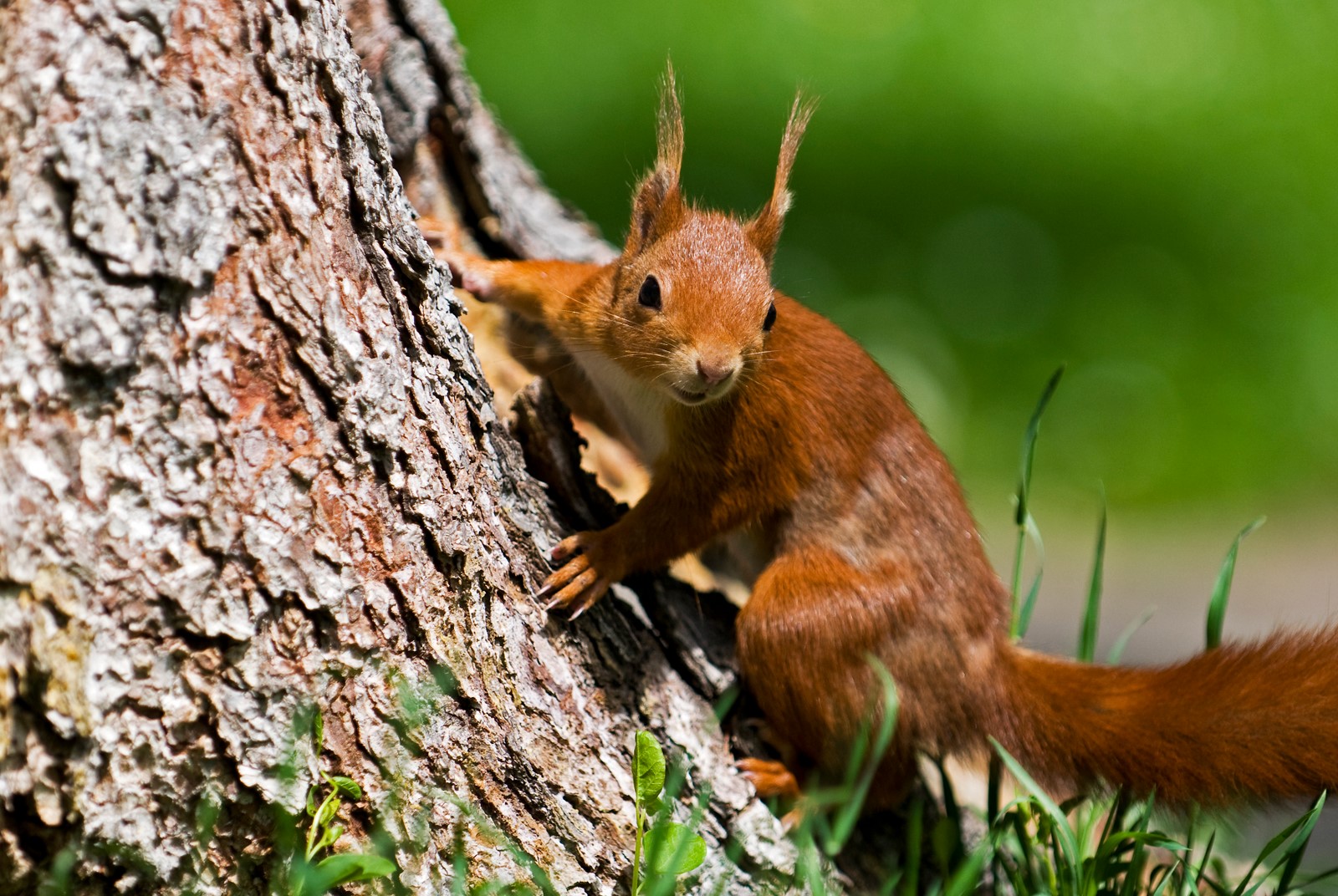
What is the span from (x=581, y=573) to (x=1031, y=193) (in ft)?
18.2

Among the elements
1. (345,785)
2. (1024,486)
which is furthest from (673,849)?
(1024,486)

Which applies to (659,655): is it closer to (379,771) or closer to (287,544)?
(379,771)

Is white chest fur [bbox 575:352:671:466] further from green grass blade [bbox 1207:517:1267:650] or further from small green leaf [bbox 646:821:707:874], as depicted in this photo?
green grass blade [bbox 1207:517:1267:650]

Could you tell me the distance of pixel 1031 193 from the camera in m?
7.02

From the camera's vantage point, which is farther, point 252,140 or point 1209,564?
point 1209,564

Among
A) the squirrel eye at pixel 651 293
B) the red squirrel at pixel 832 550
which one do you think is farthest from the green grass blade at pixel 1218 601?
the squirrel eye at pixel 651 293

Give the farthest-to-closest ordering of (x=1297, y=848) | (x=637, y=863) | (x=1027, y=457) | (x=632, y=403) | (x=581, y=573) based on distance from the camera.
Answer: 1. (x=632, y=403)
2. (x=1027, y=457)
3. (x=581, y=573)
4. (x=1297, y=848)
5. (x=637, y=863)

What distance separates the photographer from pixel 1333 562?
588 centimetres

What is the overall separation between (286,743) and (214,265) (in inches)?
27.5

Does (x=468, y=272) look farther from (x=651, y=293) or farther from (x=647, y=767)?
(x=647, y=767)

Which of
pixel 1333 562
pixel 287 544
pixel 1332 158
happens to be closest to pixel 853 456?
pixel 287 544

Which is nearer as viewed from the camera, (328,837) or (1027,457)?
(328,837)

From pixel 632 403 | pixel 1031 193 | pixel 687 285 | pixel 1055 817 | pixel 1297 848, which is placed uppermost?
pixel 1031 193

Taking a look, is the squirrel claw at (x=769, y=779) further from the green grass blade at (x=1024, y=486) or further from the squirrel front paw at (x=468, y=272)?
the squirrel front paw at (x=468, y=272)
